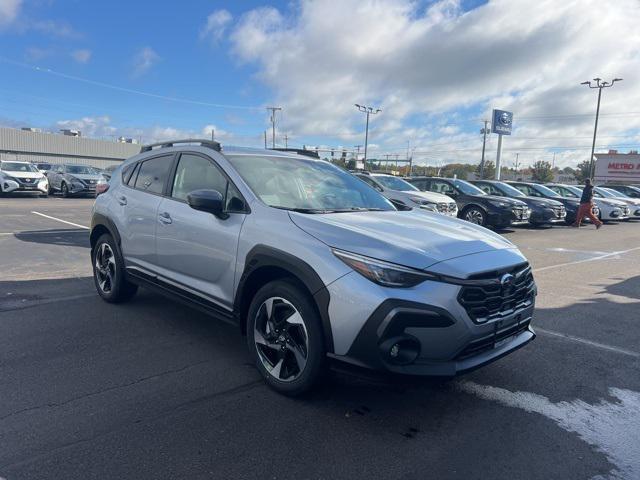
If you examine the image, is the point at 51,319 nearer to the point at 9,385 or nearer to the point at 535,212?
the point at 9,385

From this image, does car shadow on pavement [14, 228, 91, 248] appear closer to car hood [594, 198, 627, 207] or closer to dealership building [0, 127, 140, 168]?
car hood [594, 198, 627, 207]

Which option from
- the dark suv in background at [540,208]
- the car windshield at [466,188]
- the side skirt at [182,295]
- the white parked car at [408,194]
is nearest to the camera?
the side skirt at [182,295]

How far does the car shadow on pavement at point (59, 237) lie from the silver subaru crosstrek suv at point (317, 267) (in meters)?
5.76

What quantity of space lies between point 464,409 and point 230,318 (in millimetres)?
1850

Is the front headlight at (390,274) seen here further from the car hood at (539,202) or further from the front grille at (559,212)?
the front grille at (559,212)

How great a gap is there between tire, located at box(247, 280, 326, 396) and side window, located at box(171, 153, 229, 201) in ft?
3.62

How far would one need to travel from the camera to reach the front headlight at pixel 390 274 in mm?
2836

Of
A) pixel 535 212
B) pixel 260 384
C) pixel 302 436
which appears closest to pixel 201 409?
pixel 260 384

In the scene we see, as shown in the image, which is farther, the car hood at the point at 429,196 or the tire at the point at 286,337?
the car hood at the point at 429,196

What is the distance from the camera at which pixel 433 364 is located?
2.84 metres

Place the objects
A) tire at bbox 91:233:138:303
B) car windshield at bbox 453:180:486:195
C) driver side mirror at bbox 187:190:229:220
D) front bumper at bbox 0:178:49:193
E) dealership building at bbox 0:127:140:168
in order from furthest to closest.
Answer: dealership building at bbox 0:127:140:168 < front bumper at bbox 0:178:49:193 < car windshield at bbox 453:180:486:195 < tire at bbox 91:233:138:303 < driver side mirror at bbox 187:190:229:220

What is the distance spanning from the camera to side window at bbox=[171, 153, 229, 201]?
4.09 metres

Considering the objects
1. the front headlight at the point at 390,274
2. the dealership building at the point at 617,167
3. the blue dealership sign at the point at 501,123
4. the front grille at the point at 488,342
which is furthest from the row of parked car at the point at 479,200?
the dealership building at the point at 617,167

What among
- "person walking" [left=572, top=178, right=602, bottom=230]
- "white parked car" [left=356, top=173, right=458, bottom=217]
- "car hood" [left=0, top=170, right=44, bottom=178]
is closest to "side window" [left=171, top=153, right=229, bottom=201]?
"white parked car" [left=356, top=173, right=458, bottom=217]
